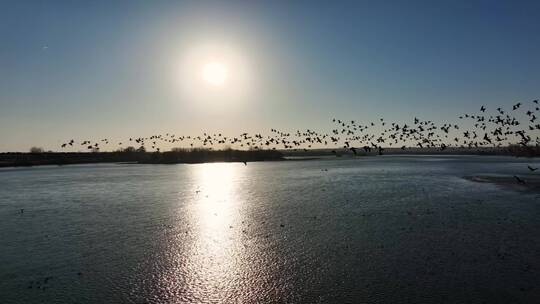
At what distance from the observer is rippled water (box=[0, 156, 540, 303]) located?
41.4 feet

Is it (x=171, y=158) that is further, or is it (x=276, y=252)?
(x=171, y=158)

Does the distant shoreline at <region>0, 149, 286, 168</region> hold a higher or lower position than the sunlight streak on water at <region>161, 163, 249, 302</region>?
higher

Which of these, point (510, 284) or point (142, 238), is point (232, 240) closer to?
point (142, 238)

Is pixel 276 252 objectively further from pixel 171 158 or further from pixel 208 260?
pixel 171 158

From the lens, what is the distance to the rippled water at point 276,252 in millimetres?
12633

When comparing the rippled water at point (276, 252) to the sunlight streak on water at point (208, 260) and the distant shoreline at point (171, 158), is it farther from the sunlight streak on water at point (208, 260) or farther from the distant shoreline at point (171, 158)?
the distant shoreline at point (171, 158)

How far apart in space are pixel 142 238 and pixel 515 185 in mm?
38384

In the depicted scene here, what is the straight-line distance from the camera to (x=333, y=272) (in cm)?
1450

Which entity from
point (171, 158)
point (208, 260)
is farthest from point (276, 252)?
point (171, 158)

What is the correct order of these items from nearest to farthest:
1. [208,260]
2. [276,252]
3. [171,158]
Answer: [208,260]
[276,252]
[171,158]

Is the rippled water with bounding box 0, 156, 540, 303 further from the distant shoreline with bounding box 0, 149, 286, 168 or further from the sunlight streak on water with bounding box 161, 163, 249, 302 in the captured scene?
the distant shoreline with bounding box 0, 149, 286, 168

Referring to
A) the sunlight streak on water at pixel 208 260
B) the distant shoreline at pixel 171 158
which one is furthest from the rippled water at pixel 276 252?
the distant shoreline at pixel 171 158

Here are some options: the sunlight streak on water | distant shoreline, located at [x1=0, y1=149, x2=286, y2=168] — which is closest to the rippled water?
the sunlight streak on water

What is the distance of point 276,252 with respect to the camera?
1748 centimetres
